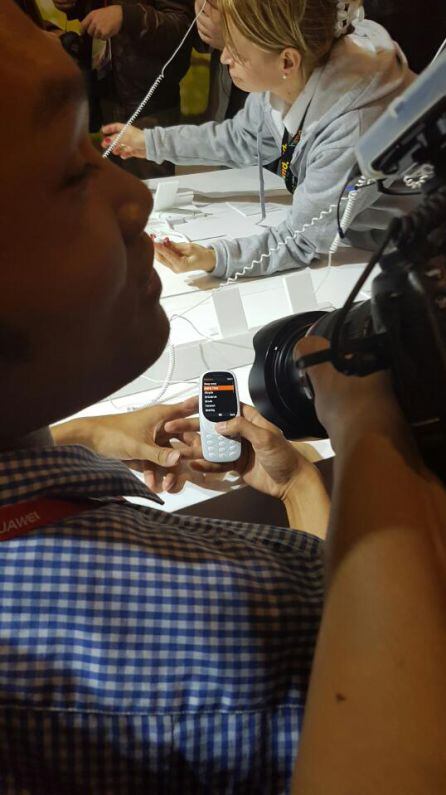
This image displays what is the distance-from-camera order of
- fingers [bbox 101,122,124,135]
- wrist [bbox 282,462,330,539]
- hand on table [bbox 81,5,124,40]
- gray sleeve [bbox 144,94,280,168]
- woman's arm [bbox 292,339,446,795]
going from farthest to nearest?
gray sleeve [bbox 144,94,280,168] < fingers [bbox 101,122,124,135] < hand on table [bbox 81,5,124,40] < wrist [bbox 282,462,330,539] < woman's arm [bbox 292,339,446,795]

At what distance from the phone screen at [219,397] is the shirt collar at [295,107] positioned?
0.58 meters

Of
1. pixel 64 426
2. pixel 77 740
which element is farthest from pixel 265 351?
pixel 77 740

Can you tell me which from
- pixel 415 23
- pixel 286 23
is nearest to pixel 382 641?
pixel 286 23

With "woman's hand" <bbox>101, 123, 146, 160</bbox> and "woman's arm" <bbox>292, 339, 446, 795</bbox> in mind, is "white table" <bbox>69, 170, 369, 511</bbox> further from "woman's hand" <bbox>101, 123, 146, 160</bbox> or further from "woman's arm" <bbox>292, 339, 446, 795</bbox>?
"woman's arm" <bbox>292, 339, 446, 795</bbox>

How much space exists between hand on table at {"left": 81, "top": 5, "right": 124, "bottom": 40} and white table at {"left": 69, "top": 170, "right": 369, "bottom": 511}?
40cm

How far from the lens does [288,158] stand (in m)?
1.20

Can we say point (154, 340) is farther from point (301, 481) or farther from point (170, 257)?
point (170, 257)

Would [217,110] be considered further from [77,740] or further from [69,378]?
[77,740]

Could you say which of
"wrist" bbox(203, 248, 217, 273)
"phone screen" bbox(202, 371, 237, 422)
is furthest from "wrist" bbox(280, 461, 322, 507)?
"wrist" bbox(203, 248, 217, 273)

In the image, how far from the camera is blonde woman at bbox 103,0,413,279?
98 cm

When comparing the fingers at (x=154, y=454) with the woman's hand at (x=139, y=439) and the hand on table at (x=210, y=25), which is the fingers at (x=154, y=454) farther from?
the hand on table at (x=210, y=25)

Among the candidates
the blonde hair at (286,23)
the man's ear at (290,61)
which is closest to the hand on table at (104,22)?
the blonde hair at (286,23)

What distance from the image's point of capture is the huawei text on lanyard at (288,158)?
3.80ft

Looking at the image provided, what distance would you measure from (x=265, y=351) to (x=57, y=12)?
0.73 metres
